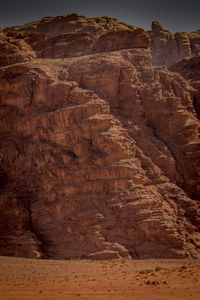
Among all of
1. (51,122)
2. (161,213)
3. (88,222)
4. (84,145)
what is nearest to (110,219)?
(88,222)

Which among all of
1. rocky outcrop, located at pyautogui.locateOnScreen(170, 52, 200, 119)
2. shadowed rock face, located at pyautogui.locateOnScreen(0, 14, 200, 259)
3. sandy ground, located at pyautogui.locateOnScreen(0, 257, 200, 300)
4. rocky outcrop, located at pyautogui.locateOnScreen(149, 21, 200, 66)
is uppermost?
rocky outcrop, located at pyautogui.locateOnScreen(149, 21, 200, 66)

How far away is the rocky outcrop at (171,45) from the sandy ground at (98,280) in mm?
53290

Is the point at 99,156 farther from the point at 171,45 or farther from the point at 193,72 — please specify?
the point at 171,45

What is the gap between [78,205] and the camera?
3428 cm

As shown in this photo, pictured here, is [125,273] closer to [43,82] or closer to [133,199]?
[133,199]

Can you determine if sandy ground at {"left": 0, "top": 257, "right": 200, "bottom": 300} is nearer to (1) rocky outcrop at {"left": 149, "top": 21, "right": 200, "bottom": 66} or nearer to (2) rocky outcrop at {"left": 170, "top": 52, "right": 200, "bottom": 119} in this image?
(2) rocky outcrop at {"left": 170, "top": 52, "right": 200, "bottom": 119}

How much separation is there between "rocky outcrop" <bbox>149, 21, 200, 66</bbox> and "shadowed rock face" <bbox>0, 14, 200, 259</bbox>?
3341cm

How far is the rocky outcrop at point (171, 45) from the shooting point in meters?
76.5

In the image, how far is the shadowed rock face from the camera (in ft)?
108

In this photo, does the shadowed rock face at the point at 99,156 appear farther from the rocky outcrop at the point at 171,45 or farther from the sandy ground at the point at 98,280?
the rocky outcrop at the point at 171,45

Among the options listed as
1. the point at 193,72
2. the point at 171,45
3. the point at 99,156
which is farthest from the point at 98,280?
the point at 171,45

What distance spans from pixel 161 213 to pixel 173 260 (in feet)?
14.1

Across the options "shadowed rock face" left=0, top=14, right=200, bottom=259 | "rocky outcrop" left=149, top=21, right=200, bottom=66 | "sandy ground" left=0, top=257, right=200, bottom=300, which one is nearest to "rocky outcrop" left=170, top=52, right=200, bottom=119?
"shadowed rock face" left=0, top=14, right=200, bottom=259

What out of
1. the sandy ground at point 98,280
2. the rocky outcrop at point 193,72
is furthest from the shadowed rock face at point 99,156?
the sandy ground at point 98,280
